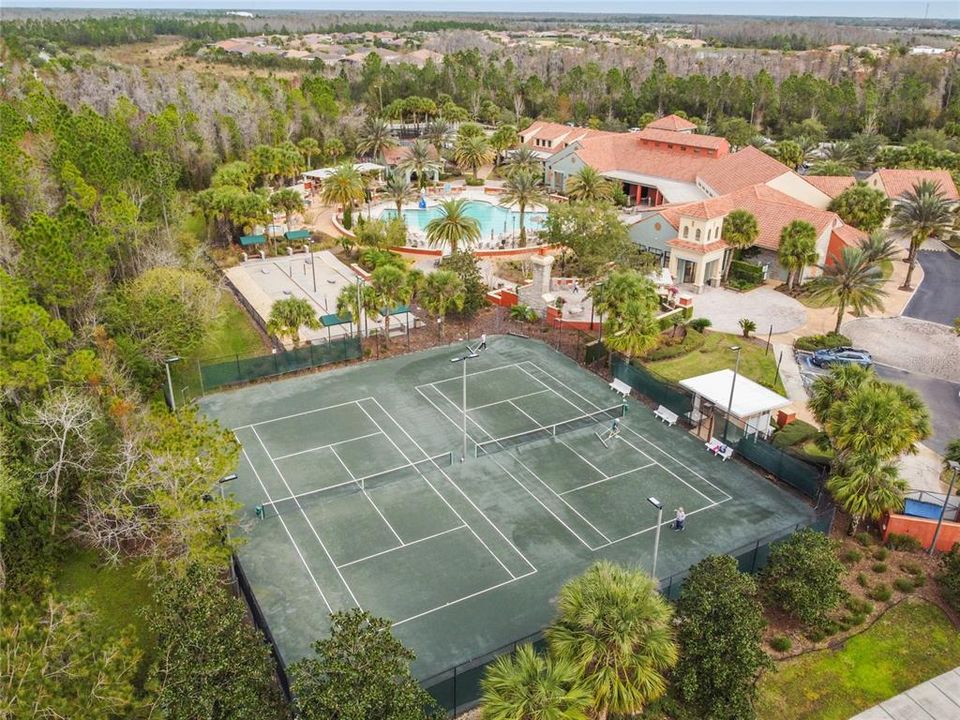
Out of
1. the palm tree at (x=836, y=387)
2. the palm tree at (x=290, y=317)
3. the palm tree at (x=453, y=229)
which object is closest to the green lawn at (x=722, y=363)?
the palm tree at (x=836, y=387)

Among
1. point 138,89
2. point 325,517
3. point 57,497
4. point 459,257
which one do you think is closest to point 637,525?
point 325,517

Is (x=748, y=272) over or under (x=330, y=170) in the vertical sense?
under

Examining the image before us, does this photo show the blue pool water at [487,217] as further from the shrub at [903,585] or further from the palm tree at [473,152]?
the shrub at [903,585]

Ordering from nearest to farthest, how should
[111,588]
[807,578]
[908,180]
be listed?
[807,578], [111,588], [908,180]

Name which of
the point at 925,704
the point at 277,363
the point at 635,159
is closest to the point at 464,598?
the point at 925,704

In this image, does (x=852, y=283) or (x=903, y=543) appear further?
(x=852, y=283)

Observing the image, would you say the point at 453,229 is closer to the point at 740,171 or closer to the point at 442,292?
the point at 442,292
